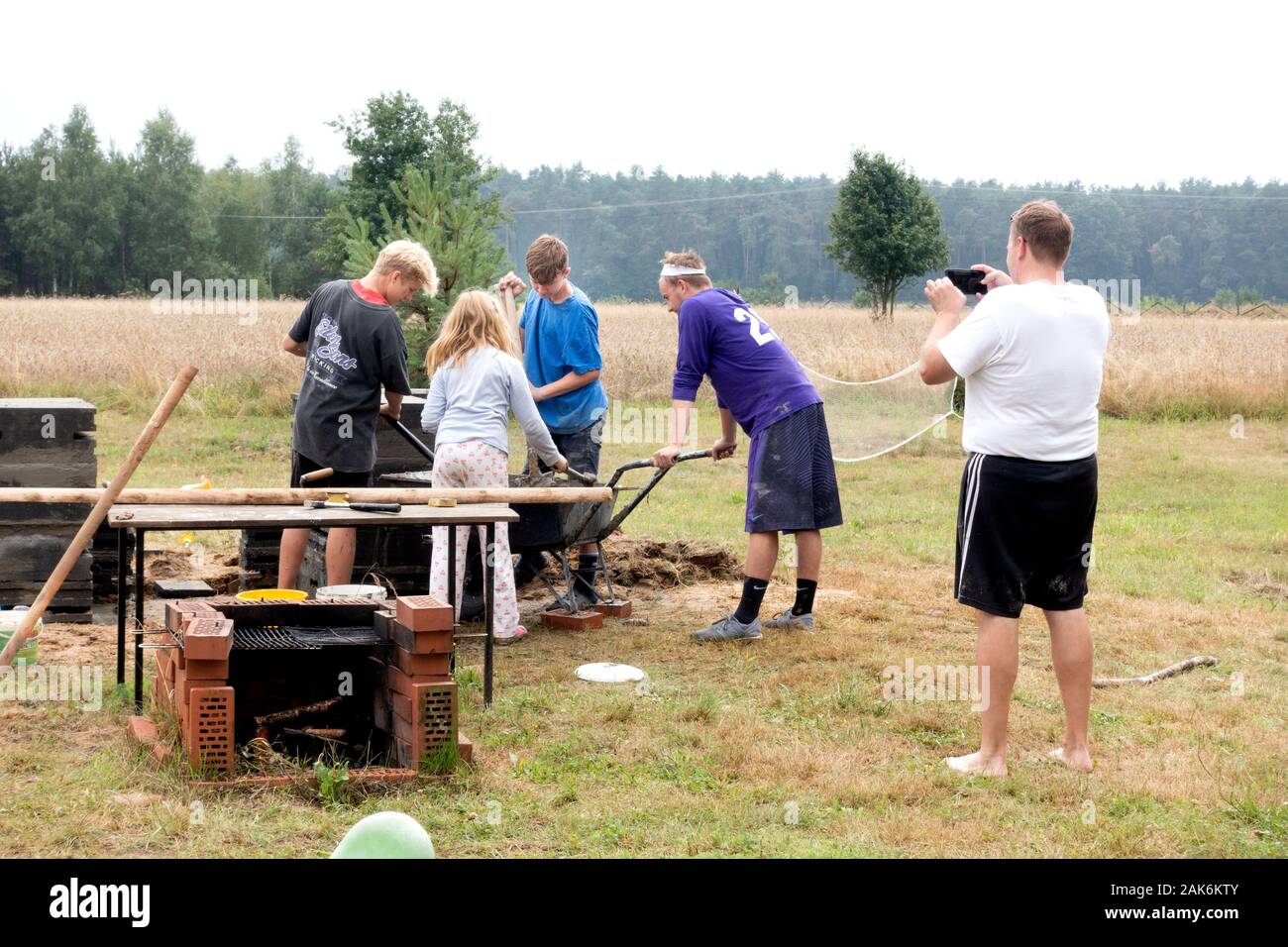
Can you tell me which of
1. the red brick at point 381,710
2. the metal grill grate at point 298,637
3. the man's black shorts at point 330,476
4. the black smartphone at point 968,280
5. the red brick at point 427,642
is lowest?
the red brick at point 381,710

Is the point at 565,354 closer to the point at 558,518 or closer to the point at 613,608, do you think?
the point at 558,518

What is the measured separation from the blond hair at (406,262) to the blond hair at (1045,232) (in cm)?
280

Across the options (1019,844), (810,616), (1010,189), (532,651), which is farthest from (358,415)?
(1010,189)

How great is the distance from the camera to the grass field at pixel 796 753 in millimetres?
3750

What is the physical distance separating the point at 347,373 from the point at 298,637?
1.75 m

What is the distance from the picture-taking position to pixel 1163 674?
19.4ft

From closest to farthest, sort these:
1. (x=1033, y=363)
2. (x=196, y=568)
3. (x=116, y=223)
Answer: (x=1033, y=363)
(x=196, y=568)
(x=116, y=223)

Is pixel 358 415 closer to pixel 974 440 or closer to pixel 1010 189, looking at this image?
pixel 974 440

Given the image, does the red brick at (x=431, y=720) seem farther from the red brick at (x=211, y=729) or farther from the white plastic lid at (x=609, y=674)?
the white plastic lid at (x=609, y=674)

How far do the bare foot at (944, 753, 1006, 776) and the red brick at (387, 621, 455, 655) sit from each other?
1727 millimetres

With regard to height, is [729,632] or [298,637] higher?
[298,637]

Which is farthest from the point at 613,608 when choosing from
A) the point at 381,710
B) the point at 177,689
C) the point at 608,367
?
the point at 608,367

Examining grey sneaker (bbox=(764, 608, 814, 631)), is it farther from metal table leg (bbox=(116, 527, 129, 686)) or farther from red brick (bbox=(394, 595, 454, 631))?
metal table leg (bbox=(116, 527, 129, 686))

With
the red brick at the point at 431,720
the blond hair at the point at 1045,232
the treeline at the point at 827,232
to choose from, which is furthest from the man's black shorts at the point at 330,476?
the treeline at the point at 827,232
